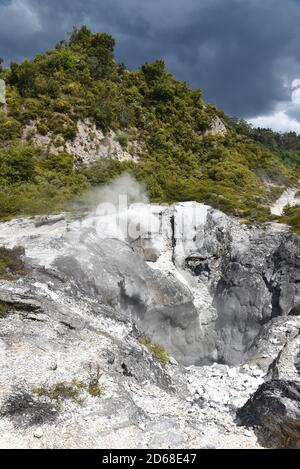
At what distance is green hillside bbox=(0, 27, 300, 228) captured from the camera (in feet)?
117

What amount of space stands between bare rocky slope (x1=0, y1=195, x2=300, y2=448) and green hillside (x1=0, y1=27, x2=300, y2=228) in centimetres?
609

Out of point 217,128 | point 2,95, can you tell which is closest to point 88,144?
point 2,95

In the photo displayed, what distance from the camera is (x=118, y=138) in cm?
5125

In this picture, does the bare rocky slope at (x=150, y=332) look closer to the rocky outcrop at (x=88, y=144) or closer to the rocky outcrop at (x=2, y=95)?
the rocky outcrop at (x=88, y=144)

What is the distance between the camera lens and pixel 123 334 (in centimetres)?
1680

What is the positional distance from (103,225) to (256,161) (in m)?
43.9

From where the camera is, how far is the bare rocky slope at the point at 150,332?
10930mm

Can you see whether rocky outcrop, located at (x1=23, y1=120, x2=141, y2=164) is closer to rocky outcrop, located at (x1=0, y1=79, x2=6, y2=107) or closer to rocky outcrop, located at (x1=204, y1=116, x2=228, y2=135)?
rocky outcrop, located at (x1=0, y1=79, x2=6, y2=107)

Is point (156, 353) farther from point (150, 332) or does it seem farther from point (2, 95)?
point (2, 95)

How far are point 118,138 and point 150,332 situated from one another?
115 ft

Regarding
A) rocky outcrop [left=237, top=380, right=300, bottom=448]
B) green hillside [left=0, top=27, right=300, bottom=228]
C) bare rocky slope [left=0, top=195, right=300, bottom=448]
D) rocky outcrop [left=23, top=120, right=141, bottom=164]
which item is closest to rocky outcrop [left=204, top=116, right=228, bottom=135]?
green hillside [left=0, top=27, right=300, bottom=228]

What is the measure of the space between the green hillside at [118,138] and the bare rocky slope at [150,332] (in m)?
6.09

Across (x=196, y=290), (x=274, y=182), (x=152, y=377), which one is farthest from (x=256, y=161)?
(x=152, y=377)
